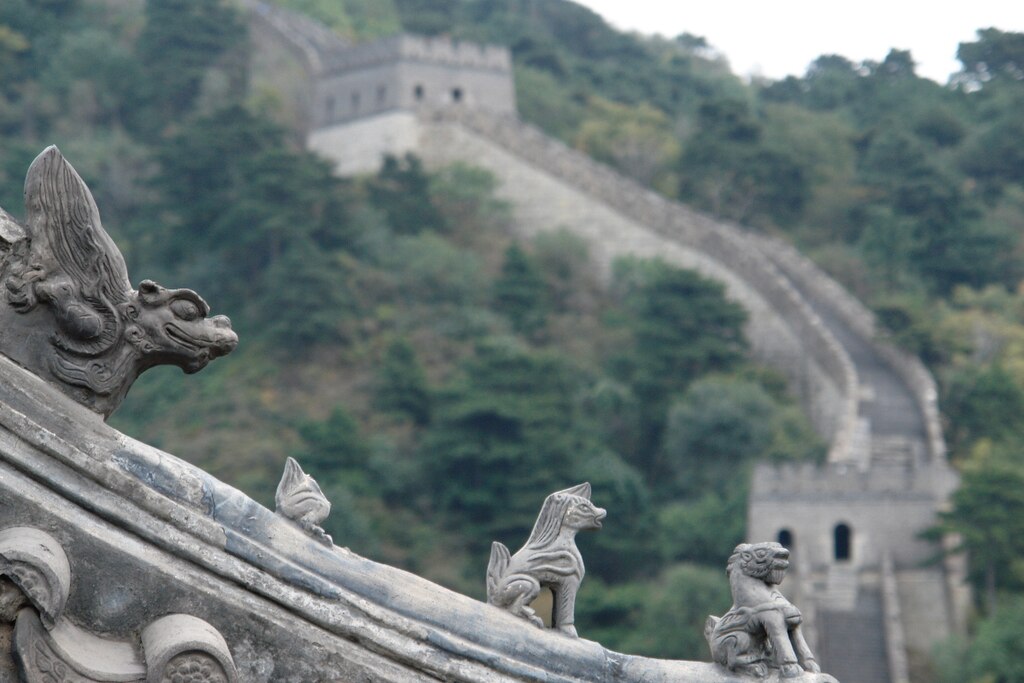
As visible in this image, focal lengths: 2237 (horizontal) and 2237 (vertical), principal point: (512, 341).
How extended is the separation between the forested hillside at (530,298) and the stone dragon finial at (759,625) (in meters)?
29.1

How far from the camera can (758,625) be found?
464 cm

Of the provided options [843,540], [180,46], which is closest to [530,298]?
[843,540]

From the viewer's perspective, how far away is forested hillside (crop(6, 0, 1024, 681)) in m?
41.7

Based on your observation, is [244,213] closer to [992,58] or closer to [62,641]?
[992,58]

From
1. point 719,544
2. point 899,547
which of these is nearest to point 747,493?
point 719,544

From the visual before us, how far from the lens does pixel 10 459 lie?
4.34m

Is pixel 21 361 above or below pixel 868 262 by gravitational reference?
below

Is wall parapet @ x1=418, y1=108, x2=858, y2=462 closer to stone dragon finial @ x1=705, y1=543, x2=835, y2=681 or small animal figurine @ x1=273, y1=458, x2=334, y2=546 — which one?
stone dragon finial @ x1=705, y1=543, x2=835, y2=681

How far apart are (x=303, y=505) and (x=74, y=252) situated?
693 millimetres

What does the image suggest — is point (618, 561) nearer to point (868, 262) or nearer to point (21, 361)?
point (868, 262)

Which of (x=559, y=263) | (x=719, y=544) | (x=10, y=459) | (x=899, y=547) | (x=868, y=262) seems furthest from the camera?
(x=868, y=262)

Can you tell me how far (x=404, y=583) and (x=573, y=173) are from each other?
4695 cm

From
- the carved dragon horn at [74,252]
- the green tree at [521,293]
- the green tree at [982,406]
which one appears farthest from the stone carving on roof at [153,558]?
the green tree at [521,293]

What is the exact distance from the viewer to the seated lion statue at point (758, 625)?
4.61m
